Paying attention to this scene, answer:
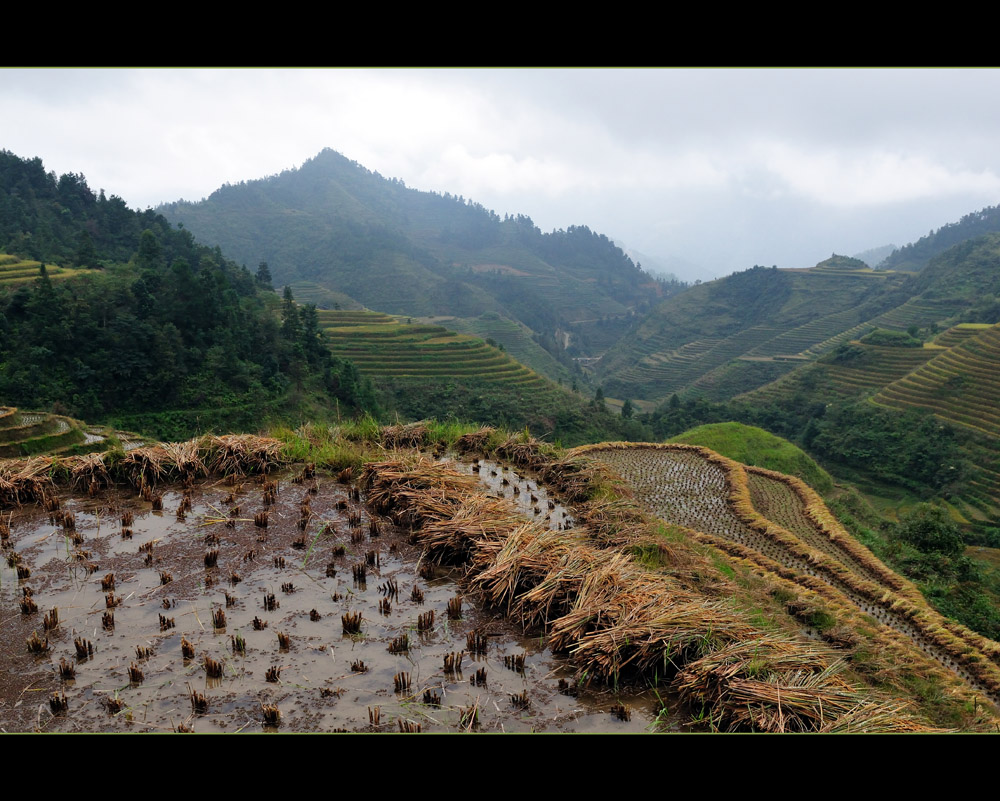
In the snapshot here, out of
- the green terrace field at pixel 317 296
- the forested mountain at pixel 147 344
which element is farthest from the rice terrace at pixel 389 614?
the green terrace field at pixel 317 296

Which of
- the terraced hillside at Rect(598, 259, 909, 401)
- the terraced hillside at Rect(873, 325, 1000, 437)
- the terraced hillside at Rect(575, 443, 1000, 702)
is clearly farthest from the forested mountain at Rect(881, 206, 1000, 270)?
the terraced hillside at Rect(575, 443, 1000, 702)

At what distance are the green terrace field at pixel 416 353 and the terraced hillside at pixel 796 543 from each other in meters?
39.5

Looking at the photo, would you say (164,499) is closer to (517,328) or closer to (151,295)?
(151,295)

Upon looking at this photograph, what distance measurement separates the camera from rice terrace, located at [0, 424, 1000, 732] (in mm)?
2471

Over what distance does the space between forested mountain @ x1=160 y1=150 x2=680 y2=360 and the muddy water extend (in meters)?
115

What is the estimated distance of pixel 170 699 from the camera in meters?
2.50

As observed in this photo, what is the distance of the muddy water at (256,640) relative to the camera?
2.43 meters

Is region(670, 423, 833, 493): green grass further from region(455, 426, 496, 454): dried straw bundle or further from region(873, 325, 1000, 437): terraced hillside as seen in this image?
region(873, 325, 1000, 437): terraced hillside

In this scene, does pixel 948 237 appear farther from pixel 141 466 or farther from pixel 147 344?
pixel 141 466

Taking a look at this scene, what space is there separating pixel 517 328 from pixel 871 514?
8956 centimetres

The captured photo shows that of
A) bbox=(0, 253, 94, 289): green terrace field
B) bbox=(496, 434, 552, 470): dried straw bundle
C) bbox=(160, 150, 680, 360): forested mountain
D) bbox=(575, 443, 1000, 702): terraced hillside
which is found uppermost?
bbox=(160, 150, 680, 360): forested mountain

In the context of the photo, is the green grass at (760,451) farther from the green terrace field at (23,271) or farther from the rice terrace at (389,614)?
the green terrace field at (23,271)

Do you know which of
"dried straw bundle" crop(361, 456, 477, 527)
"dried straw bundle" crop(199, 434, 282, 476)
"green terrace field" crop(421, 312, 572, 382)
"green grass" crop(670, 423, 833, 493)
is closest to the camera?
"dried straw bundle" crop(361, 456, 477, 527)
